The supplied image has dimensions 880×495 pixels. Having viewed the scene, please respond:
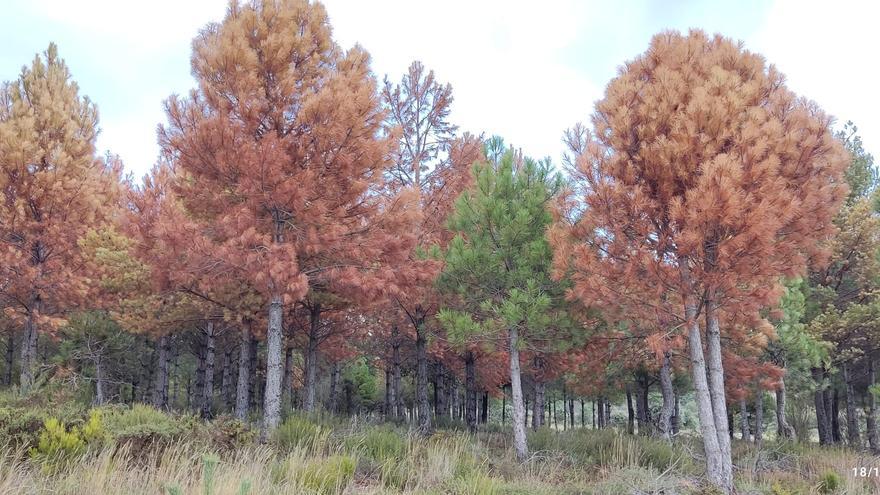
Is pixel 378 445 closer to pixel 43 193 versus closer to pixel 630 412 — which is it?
pixel 43 193

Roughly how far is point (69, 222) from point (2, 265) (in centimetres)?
158

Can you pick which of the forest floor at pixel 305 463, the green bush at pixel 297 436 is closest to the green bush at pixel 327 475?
the forest floor at pixel 305 463

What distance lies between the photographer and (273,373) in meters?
8.78

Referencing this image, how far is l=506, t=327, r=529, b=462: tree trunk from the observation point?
9.14m

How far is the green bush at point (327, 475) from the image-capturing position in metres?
5.36

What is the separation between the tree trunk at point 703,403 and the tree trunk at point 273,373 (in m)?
6.58

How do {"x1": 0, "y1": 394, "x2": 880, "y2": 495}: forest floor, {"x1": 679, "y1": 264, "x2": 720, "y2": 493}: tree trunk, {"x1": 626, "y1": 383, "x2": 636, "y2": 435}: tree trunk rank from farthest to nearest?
1. {"x1": 626, "y1": 383, "x2": 636, "y2": 435}: tree trunk
2. {"x1": 679, "y1": 264, "x2": 720, "y2": 493}: tree trunk
3. {"x1": 0, "y1": 394, "x2": 880, "y2": 495}: forest floor

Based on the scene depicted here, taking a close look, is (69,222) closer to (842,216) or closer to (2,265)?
(2,265)

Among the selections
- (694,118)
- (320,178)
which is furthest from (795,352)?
(320,178)

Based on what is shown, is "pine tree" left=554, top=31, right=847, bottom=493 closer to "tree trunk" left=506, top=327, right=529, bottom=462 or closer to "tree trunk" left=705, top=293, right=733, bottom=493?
"tree trunk" left=705, top=293, right=733, bottom=493

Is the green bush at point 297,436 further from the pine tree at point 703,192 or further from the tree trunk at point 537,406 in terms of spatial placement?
the tree trunk at point 537,406

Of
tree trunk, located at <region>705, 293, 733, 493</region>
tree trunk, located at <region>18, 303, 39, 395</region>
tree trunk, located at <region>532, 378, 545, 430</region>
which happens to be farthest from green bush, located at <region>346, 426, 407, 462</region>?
tree trunk, located at <region>532, 378, 545, 430</region>

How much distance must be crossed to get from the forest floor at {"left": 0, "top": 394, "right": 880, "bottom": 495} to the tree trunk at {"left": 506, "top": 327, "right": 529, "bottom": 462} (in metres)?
0.25

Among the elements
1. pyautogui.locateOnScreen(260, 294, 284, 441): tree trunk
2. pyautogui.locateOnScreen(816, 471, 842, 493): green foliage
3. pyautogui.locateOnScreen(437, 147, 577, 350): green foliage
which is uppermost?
pyautogui.locateOnScreen(437, 147, 577, 350): green foliage
